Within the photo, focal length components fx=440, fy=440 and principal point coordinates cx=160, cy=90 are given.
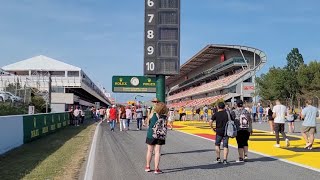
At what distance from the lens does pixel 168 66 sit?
19.6 m

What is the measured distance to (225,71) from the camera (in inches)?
3452

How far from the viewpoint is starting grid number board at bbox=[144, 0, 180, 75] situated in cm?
1884

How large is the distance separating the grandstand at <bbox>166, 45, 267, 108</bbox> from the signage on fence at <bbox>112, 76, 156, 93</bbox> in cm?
1216

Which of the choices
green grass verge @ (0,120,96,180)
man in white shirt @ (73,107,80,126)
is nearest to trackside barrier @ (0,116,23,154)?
green grass verge @ (0,120,96,180)

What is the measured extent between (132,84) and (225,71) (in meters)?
33.1

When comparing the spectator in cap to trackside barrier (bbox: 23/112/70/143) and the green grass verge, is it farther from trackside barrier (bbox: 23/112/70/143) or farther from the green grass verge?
trackside barrier (bbox: 23/112/70/143)

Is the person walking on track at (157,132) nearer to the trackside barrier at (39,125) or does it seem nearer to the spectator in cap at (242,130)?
the spectator in cap at (242,130)

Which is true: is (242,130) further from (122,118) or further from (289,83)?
(289,83)

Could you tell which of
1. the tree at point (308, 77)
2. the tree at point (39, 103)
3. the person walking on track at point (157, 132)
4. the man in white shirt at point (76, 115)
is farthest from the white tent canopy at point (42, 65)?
the person walking on track at point (157, 132)

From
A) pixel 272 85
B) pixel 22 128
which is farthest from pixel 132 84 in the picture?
pixel 22 128

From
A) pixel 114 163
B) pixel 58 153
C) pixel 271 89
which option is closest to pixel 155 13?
pixel 58 153

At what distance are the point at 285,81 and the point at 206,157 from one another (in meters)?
67.2

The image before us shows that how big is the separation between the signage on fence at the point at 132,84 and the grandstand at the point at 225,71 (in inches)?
479

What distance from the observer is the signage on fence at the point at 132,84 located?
194 ft
